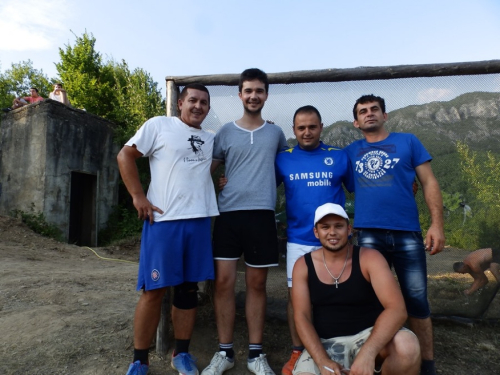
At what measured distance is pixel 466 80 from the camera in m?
3.46

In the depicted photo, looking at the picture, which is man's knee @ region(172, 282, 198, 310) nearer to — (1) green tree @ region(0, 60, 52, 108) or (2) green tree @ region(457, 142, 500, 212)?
(2) green tree @ region(457, 142, 500, 212)

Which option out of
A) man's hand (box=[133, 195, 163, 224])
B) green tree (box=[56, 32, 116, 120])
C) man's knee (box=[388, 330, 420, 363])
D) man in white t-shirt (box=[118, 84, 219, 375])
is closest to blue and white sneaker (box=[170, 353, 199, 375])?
man in white t-shirt (box=[118, 84, 219, 375])

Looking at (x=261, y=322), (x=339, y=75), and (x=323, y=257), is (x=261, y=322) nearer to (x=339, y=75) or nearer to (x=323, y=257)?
(x=323, y=257)

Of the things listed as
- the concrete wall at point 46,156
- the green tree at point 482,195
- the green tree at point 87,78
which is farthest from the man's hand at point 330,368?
the green tree at point 87,78

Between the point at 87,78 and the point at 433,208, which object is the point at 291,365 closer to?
the point at 433,208

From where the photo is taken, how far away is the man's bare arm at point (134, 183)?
2.84 metres

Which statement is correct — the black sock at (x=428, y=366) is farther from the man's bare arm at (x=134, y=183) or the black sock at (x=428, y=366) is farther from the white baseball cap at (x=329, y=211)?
the man's bare arm at (x=134, y=183)

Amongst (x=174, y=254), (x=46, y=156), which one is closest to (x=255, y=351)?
(x=174, y=254)

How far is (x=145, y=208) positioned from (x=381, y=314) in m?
1.67

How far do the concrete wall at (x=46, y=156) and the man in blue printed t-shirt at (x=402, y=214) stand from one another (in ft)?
32.5

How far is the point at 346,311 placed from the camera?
2.49 meters

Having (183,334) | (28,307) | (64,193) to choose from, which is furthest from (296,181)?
(64,193)

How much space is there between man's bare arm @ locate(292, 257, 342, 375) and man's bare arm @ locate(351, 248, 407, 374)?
0.16 metres

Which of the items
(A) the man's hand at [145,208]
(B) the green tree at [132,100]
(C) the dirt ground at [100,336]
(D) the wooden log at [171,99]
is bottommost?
(C) the dirt ground at [100,336]
